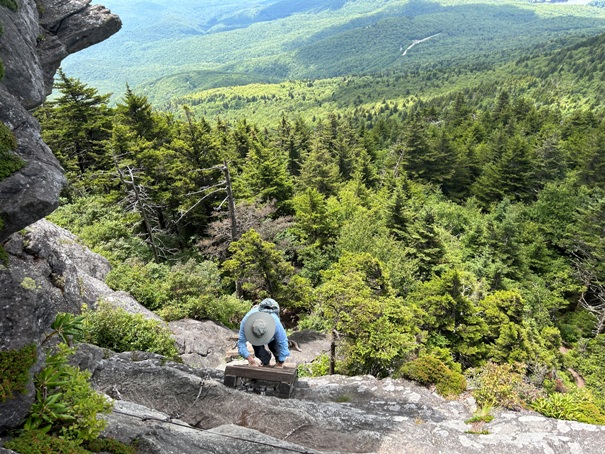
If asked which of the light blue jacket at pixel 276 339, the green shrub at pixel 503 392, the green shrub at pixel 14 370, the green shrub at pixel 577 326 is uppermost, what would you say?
the green shrub at pixel 14 370

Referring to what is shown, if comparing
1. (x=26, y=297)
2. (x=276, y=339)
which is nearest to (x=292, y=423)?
(x=276, y=339)

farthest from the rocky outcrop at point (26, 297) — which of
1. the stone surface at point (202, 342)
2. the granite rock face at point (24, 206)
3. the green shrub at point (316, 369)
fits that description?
the green shrub at point (316, 369)

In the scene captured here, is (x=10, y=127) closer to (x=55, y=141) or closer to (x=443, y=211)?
(x=55, y=141)

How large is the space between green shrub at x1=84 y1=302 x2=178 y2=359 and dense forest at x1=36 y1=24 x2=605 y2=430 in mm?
5135

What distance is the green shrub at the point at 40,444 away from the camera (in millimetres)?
3924

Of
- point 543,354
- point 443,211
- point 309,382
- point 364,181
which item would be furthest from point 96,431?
point 364,181

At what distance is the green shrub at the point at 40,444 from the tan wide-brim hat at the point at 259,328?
3794 mm

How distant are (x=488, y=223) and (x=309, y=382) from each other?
90.1 ft

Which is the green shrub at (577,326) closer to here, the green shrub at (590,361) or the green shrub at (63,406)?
the green shrub at (590,361)

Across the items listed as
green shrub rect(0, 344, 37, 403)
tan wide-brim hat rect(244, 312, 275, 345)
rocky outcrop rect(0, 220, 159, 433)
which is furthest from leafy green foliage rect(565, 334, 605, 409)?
green shrub rect(0, 344, 37, 403)

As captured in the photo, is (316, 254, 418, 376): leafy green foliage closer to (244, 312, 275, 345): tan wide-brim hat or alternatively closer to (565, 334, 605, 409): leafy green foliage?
(244, 312, 275, 345): tan wide-brim hat

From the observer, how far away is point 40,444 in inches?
160

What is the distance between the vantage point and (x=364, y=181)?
43969 mm

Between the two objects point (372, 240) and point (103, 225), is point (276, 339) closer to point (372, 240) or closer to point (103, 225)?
point (103, 225)
